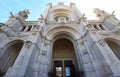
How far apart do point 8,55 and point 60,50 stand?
7.18m

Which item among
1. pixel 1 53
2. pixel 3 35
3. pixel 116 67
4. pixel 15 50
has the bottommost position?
pixel 116 67

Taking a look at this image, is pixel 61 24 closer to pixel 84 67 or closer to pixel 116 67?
pixel 84 67

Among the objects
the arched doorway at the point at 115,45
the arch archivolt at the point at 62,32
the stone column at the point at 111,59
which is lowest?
the stone column at the point at 111,59

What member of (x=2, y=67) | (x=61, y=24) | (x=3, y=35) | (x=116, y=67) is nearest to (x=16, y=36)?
(x=3, y=35)

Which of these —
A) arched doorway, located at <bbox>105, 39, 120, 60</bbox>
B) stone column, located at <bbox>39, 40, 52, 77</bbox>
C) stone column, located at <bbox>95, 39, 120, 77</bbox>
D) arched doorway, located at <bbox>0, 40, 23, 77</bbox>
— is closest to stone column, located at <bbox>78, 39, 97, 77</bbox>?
stone column, located at <bbox>95, 39, 120, 77</bbox>

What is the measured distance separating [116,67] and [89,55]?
3.02m

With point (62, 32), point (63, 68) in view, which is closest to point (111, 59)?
point (63, 68)

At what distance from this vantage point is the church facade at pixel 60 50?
24.2ft

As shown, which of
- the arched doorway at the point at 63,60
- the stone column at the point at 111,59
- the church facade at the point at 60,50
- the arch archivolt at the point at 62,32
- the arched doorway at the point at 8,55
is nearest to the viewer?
the stone column at the point at 111,59

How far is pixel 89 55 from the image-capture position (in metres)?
9.55

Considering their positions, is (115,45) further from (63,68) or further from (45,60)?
(45,60)

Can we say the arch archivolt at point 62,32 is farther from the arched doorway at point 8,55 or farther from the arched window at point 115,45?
the arched window at point 115,45

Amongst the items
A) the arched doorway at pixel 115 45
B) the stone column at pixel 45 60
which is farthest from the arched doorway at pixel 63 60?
the arched doorway at pixel 115 45

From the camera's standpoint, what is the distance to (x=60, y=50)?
14.2m
